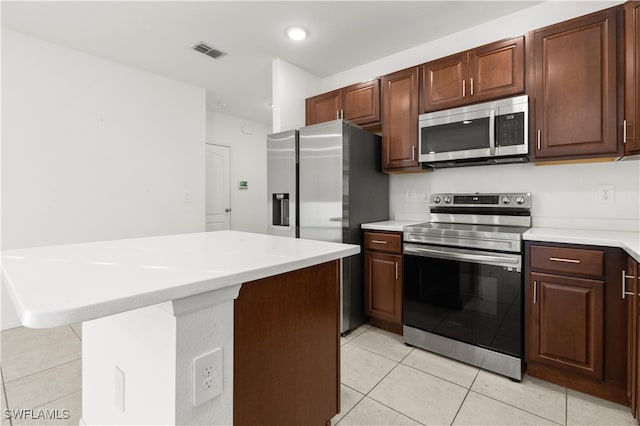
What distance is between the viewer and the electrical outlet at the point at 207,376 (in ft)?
2.57

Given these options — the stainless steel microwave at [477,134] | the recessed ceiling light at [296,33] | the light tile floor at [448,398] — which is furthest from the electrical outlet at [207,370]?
the recessed ceiling light at [296,33]

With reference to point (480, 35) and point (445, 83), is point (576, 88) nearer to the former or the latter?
point (445, 83)

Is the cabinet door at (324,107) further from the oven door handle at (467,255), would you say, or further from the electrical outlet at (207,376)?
the electrical outlet at (207,376)

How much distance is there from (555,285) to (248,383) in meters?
1.86

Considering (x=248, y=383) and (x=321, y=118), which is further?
(x=321, y=118)

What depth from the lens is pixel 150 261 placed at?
959mm

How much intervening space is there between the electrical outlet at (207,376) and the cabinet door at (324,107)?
2.88 metres

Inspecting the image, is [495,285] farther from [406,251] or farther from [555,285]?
[406,251]

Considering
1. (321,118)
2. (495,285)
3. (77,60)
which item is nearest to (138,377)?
(495,285)

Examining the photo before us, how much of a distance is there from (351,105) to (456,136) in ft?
3.73

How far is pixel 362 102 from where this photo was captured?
309 centimetres

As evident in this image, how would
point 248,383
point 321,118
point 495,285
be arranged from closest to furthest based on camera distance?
point 248,383 → point 495,285 → point 321,118

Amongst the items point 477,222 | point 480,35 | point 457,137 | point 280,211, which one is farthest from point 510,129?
point 280,211

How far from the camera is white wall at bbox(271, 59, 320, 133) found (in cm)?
339
